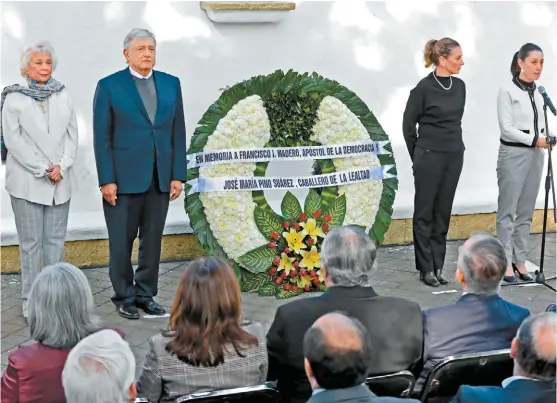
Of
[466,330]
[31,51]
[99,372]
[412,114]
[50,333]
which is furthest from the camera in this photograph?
[412,114]

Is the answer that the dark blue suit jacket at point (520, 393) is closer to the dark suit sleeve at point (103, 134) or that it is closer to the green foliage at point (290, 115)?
the dark suit sleeve at point (103, 134)

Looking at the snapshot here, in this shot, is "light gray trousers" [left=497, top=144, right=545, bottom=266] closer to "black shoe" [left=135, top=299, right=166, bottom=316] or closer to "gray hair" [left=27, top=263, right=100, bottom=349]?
"black shoe" [left=135, top=299, right=166, bottom=316]

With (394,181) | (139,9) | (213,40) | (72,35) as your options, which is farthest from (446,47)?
(72,35)

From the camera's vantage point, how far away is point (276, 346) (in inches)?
136

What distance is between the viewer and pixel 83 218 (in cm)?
707

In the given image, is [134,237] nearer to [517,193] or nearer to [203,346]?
[203,346]

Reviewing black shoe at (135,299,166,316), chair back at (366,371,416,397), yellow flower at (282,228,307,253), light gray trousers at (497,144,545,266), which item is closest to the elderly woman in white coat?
black shoe at (135,299,166,316)

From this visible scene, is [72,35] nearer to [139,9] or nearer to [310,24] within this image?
[139,9]

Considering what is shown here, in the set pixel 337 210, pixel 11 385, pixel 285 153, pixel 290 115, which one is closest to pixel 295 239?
pixel 337 210

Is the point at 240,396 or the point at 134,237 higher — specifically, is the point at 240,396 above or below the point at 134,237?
below

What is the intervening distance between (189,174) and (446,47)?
2076 millimetres

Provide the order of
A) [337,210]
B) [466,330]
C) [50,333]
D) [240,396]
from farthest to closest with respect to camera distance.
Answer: [337,210] < [466,330] < [50,333] < [240,396]

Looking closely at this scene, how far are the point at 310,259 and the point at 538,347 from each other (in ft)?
11.6

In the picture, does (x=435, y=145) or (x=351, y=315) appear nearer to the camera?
(x=351, y=315)
